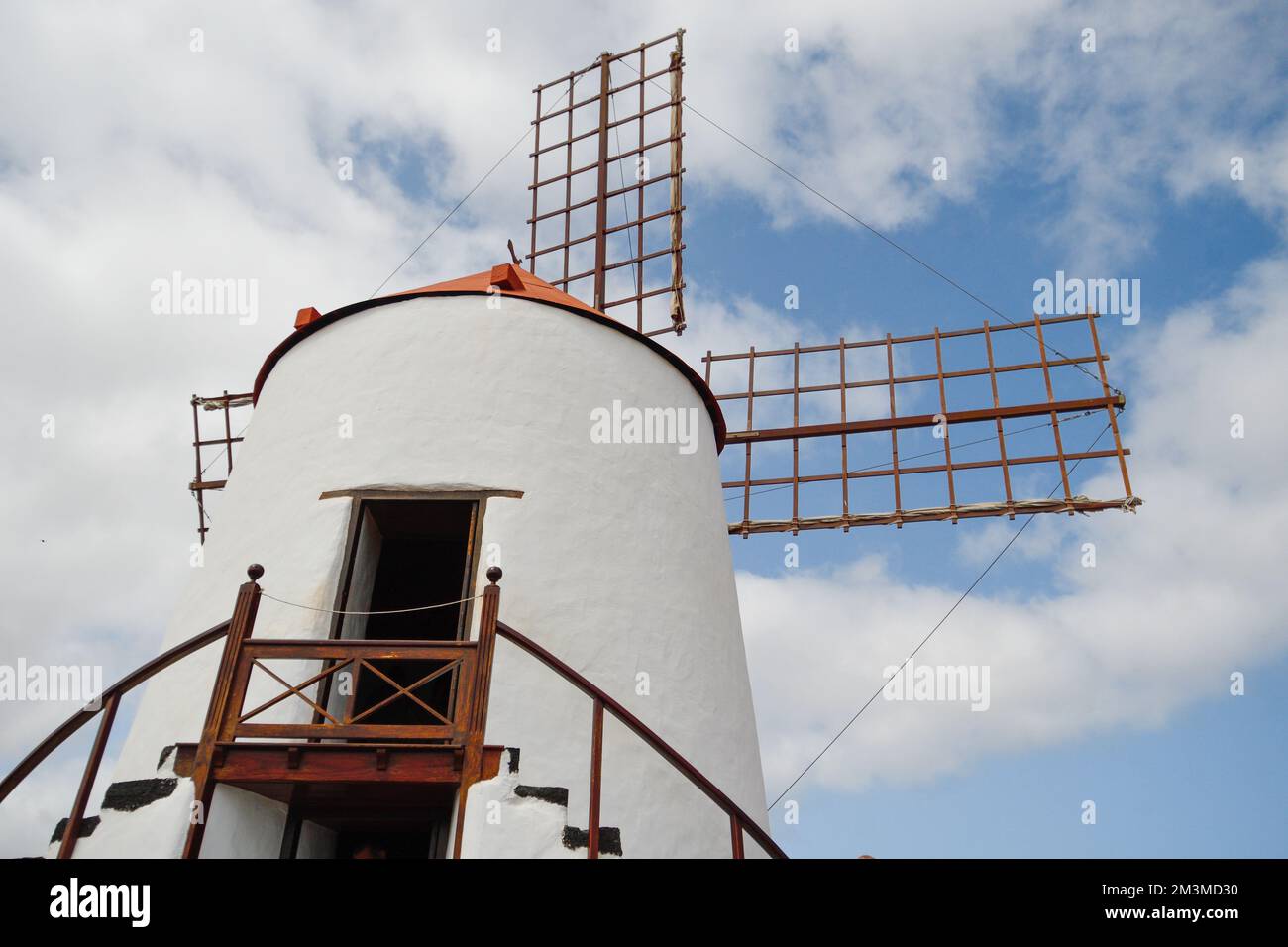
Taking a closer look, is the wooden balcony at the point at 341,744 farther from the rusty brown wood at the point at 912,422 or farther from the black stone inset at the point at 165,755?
the rusty brown wood at the point at 912,422

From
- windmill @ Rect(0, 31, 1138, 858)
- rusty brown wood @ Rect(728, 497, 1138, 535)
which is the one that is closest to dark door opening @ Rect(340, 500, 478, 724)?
windmill @ Rect(0, 31, 1138, 858)

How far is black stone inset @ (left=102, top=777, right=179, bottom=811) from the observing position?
16.6ft

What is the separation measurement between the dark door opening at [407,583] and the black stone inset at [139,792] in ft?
4.72

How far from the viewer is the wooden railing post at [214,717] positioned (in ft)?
16.5

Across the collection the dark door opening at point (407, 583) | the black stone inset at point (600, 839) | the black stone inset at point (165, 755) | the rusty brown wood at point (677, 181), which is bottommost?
the black stone inset at point (600, 839)

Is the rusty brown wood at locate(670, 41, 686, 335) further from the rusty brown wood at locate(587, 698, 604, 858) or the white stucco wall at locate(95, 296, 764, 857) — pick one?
the rusty brown wood at locate(587, 698, 604, 858)

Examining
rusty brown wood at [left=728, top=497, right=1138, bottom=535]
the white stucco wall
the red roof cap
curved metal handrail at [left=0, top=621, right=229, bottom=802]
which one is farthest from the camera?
rusty brown wood at [left=728, top=497, right=1138, bottom=535]

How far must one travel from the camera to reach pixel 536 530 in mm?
6941

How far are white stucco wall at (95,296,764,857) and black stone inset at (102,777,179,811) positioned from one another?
25.4 inches

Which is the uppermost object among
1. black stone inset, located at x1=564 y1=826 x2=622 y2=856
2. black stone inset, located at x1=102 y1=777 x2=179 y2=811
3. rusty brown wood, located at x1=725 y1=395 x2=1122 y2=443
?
rusty brown wood, located at x1=725 y1=395 x2=1122 y2=443

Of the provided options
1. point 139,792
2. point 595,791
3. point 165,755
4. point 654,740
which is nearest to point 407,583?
point 165,755

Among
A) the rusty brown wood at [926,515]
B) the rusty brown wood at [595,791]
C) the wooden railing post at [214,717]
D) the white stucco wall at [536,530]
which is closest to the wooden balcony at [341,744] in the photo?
the wooden railing post at [214,717]
